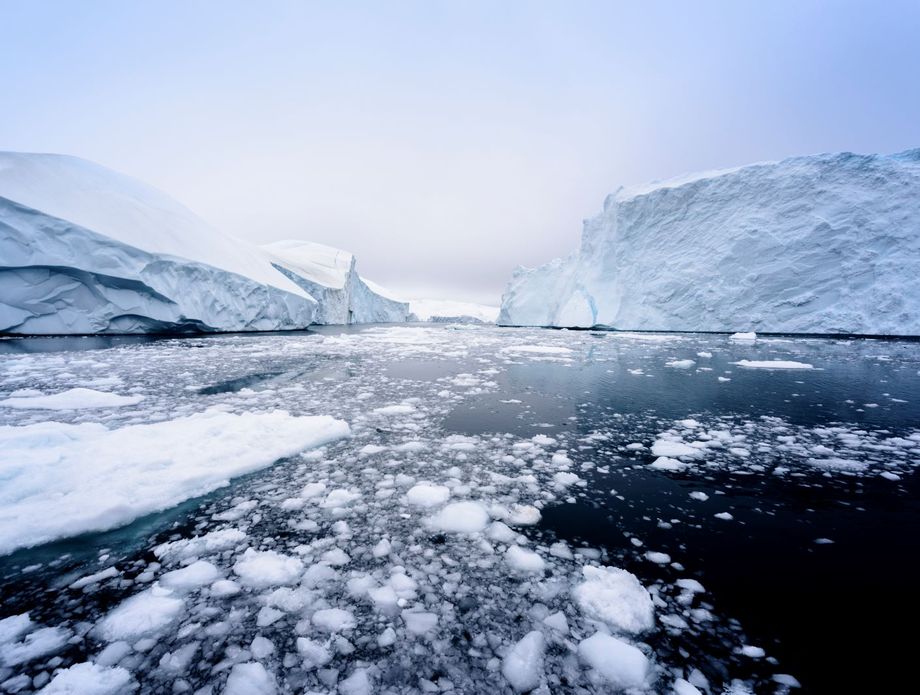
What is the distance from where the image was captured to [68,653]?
1.08 metres

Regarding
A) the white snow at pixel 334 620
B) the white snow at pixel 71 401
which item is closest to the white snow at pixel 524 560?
the white snow at pixel 334 620

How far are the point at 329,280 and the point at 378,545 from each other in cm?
2698

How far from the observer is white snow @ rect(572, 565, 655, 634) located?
1249 millimetres

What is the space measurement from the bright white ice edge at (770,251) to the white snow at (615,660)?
20.7 m

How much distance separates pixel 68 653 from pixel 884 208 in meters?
25.0

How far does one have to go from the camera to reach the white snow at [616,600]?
125cm

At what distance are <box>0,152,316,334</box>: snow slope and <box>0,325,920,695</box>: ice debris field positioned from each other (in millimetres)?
11314

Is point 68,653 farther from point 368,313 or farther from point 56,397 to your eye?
point 368,313

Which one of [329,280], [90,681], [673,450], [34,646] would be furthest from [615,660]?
[329,280]

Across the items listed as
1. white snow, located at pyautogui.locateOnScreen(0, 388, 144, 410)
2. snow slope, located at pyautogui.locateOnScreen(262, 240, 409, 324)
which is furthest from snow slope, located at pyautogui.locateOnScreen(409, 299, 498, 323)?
white snow, located at pyautogui.locateOnScreen(0, 388, 144, 410)

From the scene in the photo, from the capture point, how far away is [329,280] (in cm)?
2653

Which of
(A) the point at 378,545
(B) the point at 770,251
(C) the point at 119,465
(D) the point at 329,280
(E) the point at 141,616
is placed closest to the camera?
(E) the point at 141,616

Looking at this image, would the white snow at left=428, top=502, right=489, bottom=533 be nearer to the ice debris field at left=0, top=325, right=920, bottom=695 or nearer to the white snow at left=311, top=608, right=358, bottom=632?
the ice debris field at left=0, top=325, right=920, bottom=695

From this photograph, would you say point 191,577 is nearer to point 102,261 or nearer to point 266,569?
point 266,569
